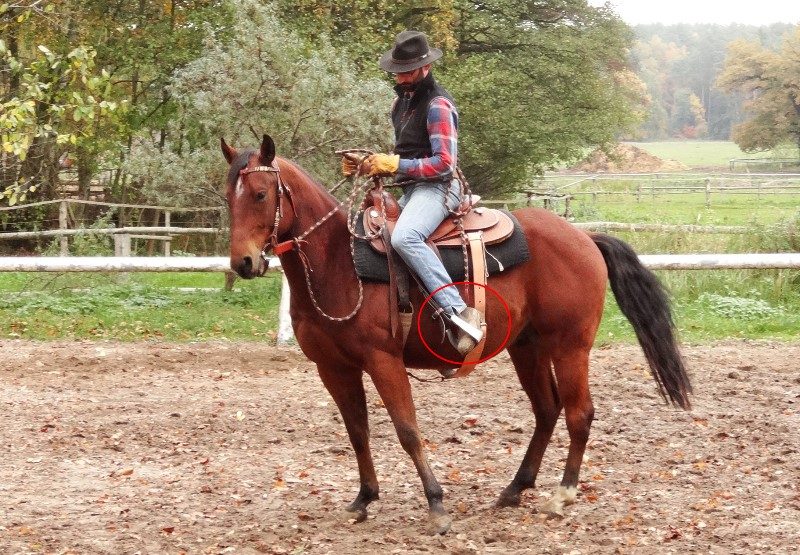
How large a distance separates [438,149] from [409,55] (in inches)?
22.0

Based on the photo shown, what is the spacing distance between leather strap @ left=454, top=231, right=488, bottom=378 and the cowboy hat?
992 mm

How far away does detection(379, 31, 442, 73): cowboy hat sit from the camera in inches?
219

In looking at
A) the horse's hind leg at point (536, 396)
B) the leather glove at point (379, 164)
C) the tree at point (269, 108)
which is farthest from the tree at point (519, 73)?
the leather glove at point (379, 164)

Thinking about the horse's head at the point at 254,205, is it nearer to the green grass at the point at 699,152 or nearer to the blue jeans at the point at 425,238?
the blue jeans at the point at 425,238

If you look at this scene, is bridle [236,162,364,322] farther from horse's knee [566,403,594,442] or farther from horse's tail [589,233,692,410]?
horse's tail [589,233,692,410]

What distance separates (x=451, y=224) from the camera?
5.76m

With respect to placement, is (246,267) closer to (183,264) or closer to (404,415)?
(404,415)

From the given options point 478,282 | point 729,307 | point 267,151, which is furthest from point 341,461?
point 729,307

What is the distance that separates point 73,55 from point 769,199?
3431cm

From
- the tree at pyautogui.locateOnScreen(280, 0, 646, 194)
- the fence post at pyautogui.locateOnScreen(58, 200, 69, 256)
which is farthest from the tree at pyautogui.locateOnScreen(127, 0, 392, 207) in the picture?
the tree at pyautogui.locateOnScreen(280, 0, 646, 194)

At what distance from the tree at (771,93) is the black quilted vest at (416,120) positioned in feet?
139

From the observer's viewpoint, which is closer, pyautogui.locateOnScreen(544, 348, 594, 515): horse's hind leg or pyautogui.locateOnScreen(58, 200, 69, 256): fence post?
pyautogui.locateOnScreen(544, 348, 594, 515): horse's hind leg

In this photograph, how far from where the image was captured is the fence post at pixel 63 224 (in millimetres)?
17305

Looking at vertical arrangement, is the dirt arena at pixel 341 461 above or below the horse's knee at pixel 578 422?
below
